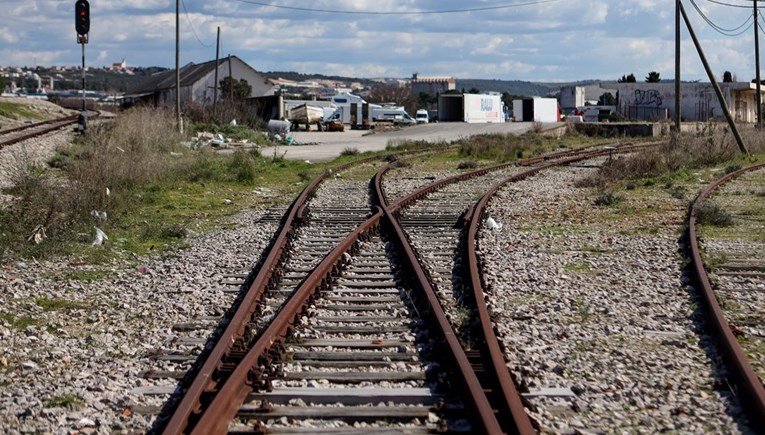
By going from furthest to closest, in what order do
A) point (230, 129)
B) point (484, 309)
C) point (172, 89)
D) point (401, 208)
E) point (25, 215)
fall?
point (172, 89) < point (230, 129) < point (401, 208) < point (25, 215) < point (484, 309)

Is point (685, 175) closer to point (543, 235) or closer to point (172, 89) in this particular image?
point (543, 235)

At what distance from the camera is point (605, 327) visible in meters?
8.73

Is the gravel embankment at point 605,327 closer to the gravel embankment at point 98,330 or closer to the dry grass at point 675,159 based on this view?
the gravel embankment at point 98,330

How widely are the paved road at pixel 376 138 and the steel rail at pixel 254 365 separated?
83.3 ft

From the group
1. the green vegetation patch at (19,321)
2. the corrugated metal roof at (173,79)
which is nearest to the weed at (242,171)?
the green vegetation patch at (19,321)

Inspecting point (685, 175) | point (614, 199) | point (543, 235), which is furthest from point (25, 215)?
point (685, 175)

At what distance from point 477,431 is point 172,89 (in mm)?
89709

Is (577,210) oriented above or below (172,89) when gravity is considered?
below

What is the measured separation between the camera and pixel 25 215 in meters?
13.9

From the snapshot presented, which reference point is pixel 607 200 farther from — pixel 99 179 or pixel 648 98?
pixel 648 98

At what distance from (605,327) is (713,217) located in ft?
25.9

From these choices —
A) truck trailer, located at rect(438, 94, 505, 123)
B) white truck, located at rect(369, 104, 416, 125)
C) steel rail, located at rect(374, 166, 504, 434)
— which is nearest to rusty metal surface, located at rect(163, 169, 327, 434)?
steel rail, located at rect(374, 166, 504, 434)

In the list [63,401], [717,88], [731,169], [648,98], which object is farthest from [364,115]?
[63,401]

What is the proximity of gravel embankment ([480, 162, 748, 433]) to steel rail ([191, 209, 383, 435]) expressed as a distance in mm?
1780
